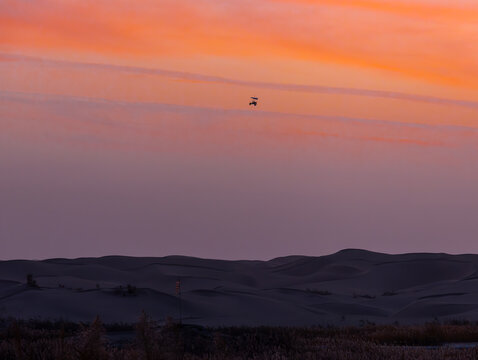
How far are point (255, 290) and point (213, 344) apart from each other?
1990 centimetres

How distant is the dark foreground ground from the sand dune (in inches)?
245

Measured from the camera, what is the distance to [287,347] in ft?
47.2

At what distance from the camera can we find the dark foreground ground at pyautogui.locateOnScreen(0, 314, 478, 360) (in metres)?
10.5

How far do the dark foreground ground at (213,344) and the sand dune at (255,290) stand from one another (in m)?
6.23

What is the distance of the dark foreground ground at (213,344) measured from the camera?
1055cm

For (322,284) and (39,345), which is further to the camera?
(322,284)

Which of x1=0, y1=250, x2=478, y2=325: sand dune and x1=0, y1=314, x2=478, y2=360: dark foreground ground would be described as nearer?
x1=0, y1=314, x2=478, y2=360: dark foreground ground

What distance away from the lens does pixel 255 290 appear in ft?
112

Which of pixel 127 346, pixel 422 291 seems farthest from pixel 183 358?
pixel 422 291

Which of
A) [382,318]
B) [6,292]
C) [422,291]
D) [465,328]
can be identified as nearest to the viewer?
[465,328]

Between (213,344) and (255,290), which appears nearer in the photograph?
(213,344)

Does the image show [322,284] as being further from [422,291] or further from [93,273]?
[93,273]

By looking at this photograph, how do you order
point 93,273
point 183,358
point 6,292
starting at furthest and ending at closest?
point 93,273, point 6,292, point 183,358

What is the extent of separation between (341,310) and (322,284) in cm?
1211
